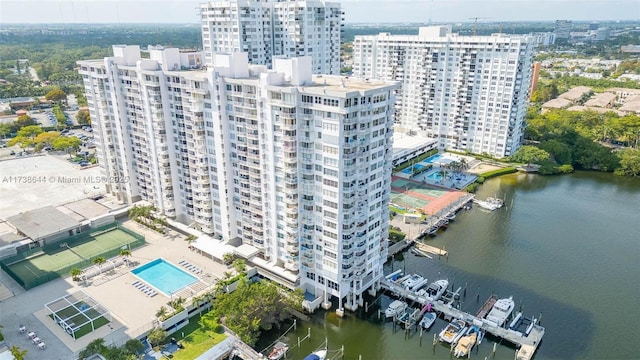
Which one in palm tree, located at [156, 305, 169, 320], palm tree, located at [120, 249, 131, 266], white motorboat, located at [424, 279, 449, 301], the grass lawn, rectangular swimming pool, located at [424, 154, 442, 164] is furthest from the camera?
rectangular swimming pool, located at [424, 154, 442, 164]

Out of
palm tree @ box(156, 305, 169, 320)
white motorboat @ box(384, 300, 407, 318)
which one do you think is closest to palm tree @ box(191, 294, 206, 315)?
palm tree @ box(156, 305, 169, 320)

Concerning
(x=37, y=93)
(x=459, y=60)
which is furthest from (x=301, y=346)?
(x=37, y=93)

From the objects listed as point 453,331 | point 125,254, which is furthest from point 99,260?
point 453,331

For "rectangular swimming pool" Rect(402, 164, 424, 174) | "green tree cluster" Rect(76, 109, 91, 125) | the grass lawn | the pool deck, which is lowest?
the grass lawn

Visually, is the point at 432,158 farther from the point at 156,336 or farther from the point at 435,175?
the point at 156,336

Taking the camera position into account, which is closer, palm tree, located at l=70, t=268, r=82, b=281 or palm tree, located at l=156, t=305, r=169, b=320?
palm tree, located at l=156, t=305, r=169, b=320

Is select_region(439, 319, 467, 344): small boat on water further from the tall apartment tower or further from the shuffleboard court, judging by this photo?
the tall apartment tower

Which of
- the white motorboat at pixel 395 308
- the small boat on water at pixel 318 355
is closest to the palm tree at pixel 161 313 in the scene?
the small boat on water at pixel 318 355
